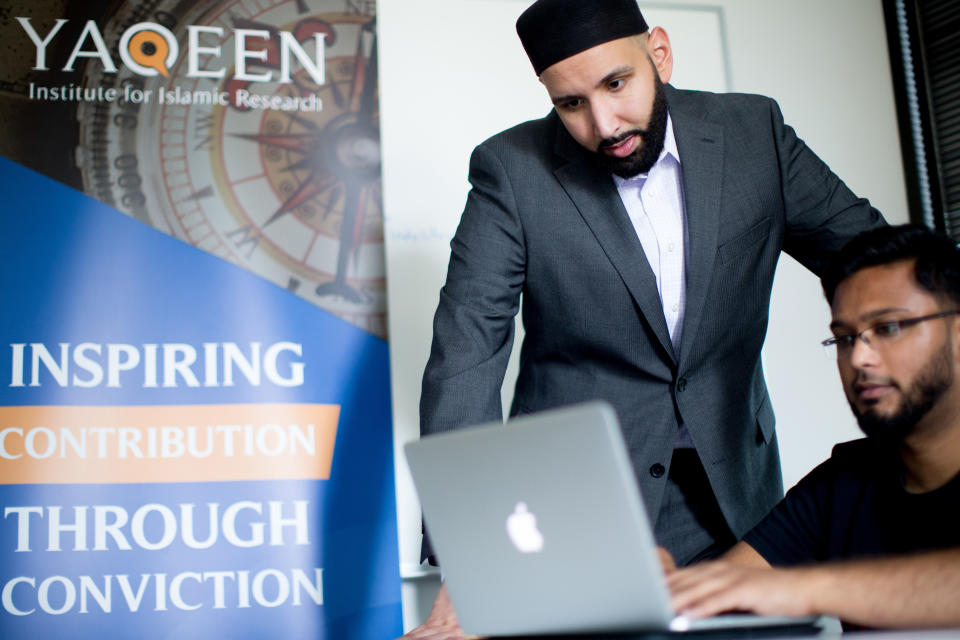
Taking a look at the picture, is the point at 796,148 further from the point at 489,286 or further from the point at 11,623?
the point at 11,623

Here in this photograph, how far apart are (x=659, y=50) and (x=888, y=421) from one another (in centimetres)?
82

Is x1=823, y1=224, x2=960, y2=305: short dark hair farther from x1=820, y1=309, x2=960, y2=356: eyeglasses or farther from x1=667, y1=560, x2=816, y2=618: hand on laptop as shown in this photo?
x1=667, y1=560, x2=816, y2=618: hand on laptop

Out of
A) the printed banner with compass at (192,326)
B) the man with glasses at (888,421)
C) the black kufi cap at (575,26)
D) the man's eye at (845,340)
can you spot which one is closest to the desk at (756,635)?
the man with glasses at (888,421)

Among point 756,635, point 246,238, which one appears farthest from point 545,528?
point 246,238

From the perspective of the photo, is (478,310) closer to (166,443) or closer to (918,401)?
(918,401)

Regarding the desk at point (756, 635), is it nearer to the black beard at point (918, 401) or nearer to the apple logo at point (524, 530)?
the apple logo at point (524, 530)

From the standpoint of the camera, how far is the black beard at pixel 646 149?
1.81m

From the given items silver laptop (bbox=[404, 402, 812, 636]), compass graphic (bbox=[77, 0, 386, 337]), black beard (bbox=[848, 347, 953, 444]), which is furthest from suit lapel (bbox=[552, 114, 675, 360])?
compass graphic (bbox=[77, 0, 386, 337])

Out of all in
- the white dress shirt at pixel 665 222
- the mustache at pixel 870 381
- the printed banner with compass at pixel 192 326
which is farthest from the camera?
the printed banner with compass at pixel 192 326

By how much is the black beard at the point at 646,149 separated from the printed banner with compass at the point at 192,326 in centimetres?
104

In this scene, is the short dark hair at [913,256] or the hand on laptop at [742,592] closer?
the hand on laptop at [742,592]

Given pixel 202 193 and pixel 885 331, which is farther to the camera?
pixel 202 193

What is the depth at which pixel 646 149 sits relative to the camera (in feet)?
5.97

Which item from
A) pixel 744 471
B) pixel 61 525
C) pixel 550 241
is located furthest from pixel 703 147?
pixel 61 525
